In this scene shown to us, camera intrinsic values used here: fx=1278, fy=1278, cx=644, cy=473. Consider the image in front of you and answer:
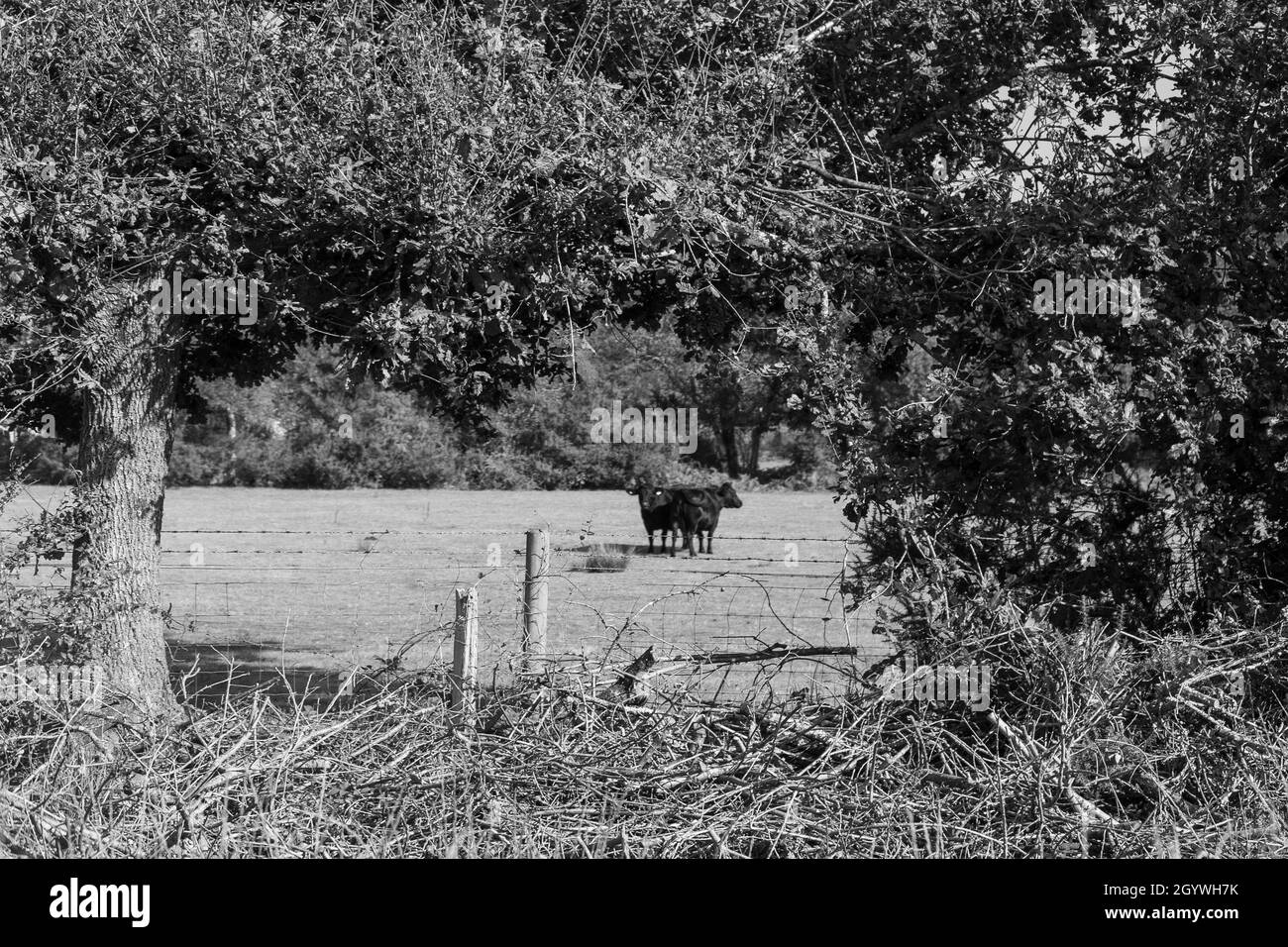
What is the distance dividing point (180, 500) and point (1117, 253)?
2898cm

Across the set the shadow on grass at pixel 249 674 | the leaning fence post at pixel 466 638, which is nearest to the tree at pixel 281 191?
the leaning fence post at pixel 466 638

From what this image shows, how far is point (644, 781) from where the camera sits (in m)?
5.00

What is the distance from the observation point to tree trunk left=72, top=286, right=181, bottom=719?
648 cm

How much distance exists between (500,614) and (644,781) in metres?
4.90

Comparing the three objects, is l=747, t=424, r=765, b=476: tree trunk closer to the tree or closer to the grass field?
the grass field

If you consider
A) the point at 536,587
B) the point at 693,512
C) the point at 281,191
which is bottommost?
the point at 536,587

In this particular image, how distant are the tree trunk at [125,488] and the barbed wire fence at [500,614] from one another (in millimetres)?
231

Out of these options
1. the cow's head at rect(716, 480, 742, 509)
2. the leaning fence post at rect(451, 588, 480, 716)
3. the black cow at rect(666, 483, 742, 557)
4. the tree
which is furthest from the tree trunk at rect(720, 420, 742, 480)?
the leaning fence post at rect(451, 588, 480, 716)

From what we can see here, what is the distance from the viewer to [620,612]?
476 inches

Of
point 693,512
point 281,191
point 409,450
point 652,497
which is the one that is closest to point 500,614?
point 281,191

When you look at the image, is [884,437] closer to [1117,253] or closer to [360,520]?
[1117,253]

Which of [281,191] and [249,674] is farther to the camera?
[249,674]

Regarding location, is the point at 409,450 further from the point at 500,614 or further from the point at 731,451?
the point at 500,614
